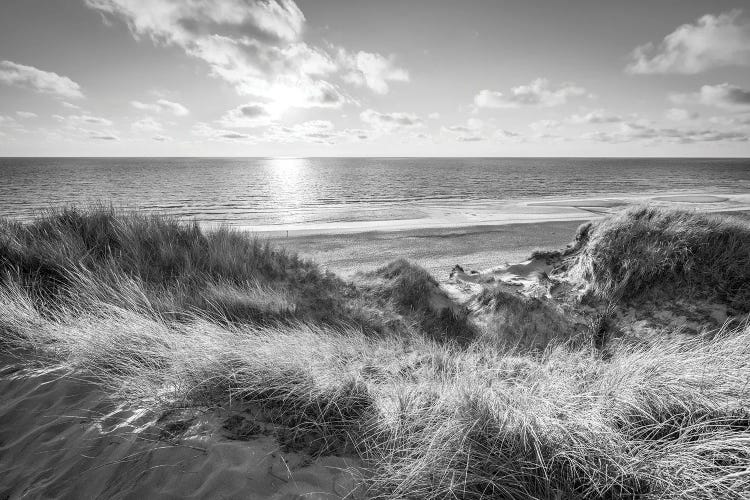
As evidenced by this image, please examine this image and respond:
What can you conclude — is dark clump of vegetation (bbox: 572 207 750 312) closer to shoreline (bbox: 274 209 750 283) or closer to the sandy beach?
the sandy beach

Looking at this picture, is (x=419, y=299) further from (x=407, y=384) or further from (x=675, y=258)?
(x=675, y=258)

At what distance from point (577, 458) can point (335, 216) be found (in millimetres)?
19995

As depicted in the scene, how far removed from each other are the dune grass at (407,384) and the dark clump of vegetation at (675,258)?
4.8 inches

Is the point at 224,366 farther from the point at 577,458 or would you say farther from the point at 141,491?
the point at 577,458

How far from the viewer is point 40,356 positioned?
3918 millimetres

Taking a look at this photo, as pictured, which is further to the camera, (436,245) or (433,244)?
(433,244)

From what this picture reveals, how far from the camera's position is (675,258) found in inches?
226

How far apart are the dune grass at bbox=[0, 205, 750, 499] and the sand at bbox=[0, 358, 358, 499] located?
21 cm

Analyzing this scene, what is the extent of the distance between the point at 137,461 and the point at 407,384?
2.20m

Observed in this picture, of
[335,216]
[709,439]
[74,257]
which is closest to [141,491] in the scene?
[709,439]

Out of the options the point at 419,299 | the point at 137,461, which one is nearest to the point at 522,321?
the point at 419,299

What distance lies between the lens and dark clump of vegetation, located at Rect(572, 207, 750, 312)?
18.2ft

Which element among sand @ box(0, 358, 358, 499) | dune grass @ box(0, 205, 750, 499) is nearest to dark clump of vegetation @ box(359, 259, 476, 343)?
dune grass @ box(0, 205, 750, 499)

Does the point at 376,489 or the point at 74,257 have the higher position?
the point at 74,257
